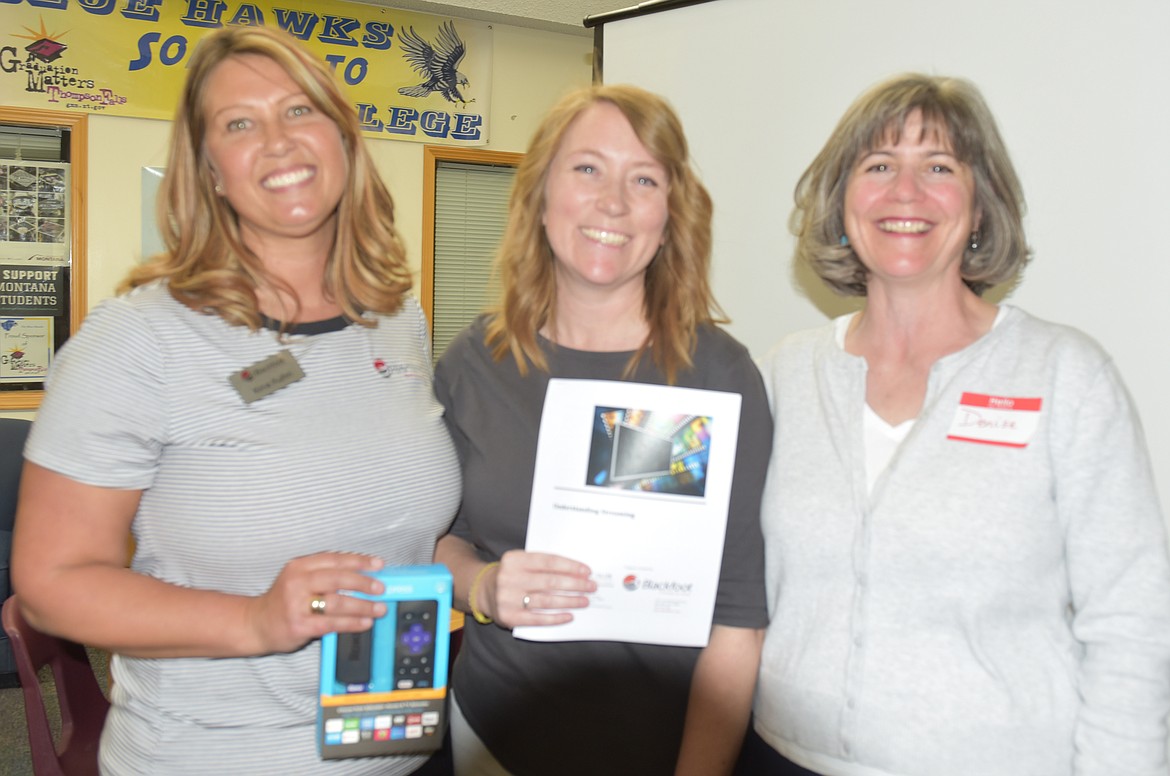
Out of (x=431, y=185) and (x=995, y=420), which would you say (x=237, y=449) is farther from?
(x=431, y=185)

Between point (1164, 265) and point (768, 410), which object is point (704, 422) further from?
point (1164, 265)

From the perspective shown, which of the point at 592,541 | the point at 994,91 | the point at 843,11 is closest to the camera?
the point at 592,541

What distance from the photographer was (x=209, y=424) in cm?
151

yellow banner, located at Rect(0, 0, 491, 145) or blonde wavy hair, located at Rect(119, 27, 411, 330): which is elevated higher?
yellow banner, located at Rect(0, 0, 491, 145)

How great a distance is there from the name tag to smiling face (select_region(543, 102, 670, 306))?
1.87 feet

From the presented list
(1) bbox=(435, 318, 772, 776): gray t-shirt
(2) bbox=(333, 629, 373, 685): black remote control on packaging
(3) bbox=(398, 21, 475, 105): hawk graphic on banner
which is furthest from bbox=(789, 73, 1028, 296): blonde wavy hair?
(3) bbox=(398, 21, 475, 105): hawk graphic on banner

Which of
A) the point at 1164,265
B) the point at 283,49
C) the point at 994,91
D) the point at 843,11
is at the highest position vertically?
the point at 843,11

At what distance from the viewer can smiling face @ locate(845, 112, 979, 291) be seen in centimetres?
173

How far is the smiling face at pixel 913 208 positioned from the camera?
1.73 m

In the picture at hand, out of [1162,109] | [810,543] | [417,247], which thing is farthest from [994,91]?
[417,247]

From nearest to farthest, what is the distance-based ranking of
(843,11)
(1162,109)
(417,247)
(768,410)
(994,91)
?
1. (768,410)
2. (1162,109)
3. (994,91)
4. (843,11)
5. (417,247)

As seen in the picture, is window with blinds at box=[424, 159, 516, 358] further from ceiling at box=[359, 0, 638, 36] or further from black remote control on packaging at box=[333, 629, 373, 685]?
black remote control on packaging at box=[333, 629, 373, 685]

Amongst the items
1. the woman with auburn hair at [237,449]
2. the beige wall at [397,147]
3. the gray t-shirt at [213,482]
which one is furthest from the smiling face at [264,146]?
the beige wall at [397,147]

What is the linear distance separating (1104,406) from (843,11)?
1.99 metres
